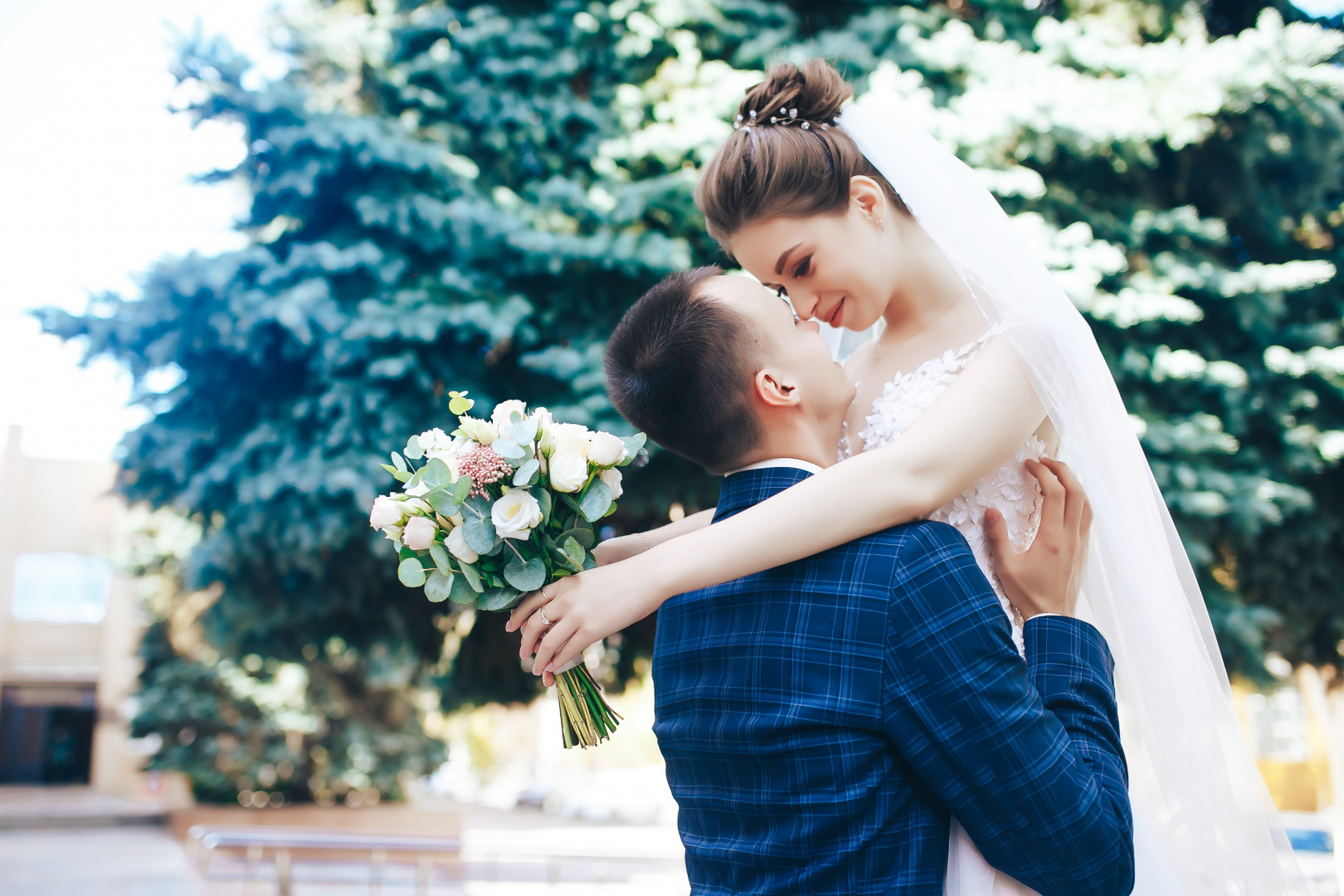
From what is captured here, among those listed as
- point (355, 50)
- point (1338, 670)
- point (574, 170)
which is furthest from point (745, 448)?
point (1338, 670)

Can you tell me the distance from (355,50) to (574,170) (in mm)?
1663

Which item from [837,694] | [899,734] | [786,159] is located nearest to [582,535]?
[837,694]

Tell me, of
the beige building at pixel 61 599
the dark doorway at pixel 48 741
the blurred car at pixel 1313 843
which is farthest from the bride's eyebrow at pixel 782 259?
the dark doorway at pixel 48 741

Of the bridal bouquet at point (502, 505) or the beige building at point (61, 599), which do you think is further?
the beige building at point (61, 599)

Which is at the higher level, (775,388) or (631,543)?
(775,388)

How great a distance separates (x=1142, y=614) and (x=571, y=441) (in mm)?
1376

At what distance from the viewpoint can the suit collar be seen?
179 centimetres

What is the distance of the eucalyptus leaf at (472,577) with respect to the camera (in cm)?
168

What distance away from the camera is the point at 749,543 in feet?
5.28

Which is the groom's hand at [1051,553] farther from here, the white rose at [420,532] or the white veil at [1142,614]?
the white rose at [420,532]

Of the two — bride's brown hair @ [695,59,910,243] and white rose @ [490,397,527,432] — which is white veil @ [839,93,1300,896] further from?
white rose @ [490,397,527,432]

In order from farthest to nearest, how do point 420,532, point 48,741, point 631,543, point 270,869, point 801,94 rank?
point 48,741
point 270,869
point 801,94
point 631,543
point 420,532

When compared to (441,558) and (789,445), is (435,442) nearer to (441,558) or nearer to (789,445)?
(441,558)

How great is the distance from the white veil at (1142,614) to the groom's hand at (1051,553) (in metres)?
0.16
